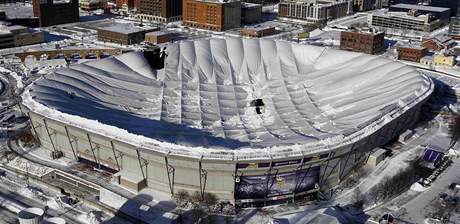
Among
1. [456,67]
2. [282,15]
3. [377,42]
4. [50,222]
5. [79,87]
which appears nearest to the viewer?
[50,222]

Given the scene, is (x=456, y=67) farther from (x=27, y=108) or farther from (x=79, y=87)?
(x=27, y=108)

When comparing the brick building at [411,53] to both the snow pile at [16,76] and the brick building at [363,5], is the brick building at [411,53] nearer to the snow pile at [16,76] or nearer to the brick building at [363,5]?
the brick building at [363,5]

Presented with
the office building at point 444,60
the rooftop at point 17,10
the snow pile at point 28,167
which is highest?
the rooftop at point 17,10

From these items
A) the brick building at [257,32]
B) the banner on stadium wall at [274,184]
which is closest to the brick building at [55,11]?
the brick building at [257,32]

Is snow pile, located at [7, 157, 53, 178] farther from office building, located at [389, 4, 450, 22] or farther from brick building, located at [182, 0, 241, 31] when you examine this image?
office building, located at [389, 4, 450, 22]

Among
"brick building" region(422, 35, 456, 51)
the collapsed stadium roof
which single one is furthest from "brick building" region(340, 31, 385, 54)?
the collapsed stadium roof

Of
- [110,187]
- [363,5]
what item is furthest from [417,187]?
[363,5]

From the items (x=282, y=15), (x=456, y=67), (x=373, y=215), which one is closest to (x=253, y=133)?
(x=373, y=215)
